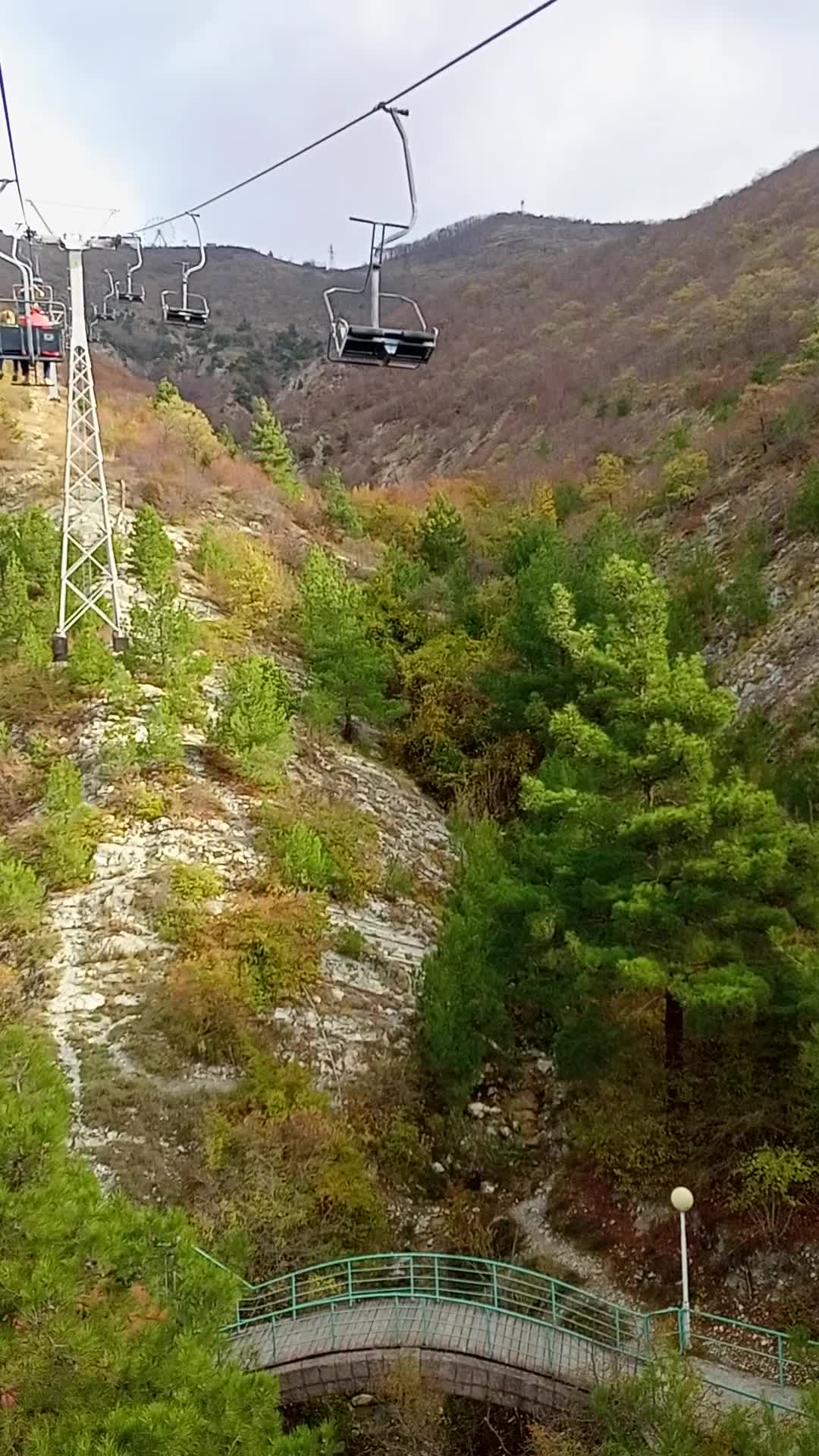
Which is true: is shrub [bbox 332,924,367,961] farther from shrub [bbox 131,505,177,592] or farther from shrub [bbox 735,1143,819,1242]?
shrub [bbox 131,505,177,592]

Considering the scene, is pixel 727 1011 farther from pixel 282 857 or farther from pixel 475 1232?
pixel 282 857

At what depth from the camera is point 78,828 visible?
17422mm

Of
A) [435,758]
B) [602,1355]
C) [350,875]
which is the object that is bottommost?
[602,1355]

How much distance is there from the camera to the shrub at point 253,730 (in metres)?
19.3

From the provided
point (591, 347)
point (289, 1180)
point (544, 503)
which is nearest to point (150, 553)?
point (544, 503)

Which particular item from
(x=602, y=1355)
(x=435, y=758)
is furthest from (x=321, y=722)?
(x=602, y=1355)

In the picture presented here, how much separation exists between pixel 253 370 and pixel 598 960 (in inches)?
3043

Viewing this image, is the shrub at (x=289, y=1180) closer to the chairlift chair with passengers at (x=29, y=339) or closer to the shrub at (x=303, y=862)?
the shrub at (x=303, y=862)

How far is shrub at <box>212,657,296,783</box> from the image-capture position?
63.5 ft

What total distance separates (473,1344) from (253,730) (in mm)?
11810

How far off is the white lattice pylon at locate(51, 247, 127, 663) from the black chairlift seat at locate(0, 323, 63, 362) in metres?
1.21

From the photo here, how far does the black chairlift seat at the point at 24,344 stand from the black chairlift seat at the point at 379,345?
895cm

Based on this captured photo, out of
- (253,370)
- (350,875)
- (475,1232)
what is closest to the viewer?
(475,1232)

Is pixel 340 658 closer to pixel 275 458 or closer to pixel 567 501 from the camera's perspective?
pixel 567 501
